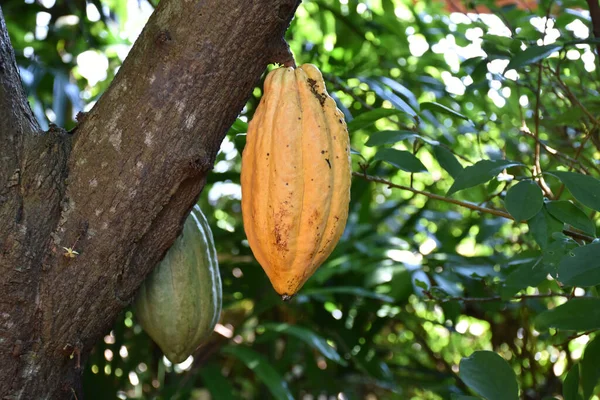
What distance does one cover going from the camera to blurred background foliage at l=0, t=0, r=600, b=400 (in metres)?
1.68

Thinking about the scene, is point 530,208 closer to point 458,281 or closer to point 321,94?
point 321,94

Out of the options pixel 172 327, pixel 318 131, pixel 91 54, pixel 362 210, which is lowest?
pixel 362 210

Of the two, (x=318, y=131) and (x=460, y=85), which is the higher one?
(x=318, y=131)

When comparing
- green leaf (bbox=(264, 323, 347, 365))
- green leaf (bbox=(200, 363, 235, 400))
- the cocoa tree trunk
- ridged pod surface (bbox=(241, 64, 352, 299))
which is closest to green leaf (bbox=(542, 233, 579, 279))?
ridged pod surface (bbox=(241, 64, 352, 299))

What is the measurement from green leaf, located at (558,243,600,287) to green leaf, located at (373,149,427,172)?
39 centimetres

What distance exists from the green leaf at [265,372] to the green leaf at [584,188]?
861 millimetres

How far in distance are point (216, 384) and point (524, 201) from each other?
1.04m

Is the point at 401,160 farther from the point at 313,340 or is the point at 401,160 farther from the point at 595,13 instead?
the point at 313,340

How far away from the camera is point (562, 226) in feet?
3.68

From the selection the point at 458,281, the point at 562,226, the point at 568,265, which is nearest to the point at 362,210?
the point at 458,281

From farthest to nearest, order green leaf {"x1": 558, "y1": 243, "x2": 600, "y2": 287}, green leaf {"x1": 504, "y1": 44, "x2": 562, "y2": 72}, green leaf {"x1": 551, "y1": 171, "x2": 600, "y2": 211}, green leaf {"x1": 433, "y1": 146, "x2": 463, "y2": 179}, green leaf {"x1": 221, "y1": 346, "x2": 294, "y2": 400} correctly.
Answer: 1. green leaf {"x1": 221, "y1": 346, "x2": 294, "y2": 400}
2. green leaf {"x1": 433, "y1": 146, "x2": 463, "y2": 179}
3. green leaf {"x1": 504, "y1": 44, "x2": 562, "y2": 72}
4. green leaf {"x1": 551, "y1": 171, "x2": 600, "y2": 211}
5. green leaf {"x1": 558, "y1": 243, "x2": 600, "y2": 287}

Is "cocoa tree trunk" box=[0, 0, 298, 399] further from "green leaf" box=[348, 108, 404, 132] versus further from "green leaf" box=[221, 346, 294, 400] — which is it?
"green leaf" box=[221, 346, 294, 400]

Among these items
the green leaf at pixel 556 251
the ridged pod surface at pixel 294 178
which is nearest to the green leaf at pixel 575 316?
the green leaf at pixel 556 251

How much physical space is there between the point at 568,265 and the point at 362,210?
1.54 metres
